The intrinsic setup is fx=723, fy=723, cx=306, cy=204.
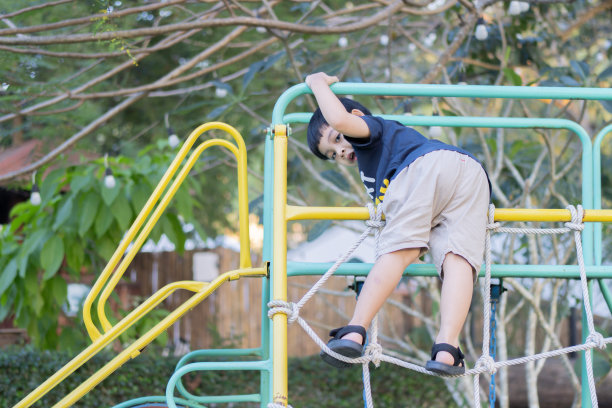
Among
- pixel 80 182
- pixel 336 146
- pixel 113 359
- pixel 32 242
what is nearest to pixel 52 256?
pixel 32 242

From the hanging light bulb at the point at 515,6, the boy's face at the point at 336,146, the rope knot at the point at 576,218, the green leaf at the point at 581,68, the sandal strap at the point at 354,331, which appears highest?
the hanging light bulb at the point at 515,6

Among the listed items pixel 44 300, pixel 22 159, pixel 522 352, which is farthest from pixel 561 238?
pixel 22 159

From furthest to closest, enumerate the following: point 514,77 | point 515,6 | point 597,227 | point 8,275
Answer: point 515,6 → point 8,275 → point 514,77 → point 597,227

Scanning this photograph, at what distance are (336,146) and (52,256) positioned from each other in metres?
2.35

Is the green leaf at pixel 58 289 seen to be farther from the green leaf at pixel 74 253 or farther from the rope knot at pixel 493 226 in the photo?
the rope knot at pixel 493 226

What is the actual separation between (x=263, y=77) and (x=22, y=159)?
1.85 metres

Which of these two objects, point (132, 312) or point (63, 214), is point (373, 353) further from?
point (63, 214)

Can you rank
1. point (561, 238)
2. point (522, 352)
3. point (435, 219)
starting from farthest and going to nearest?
1. point (522, 352)
2. point (561, 238)
3. point (435, 219)

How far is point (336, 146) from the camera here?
85.8 inches

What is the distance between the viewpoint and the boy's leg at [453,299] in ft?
6.03

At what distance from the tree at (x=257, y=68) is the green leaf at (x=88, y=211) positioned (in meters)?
0.29

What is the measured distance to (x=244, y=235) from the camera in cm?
234

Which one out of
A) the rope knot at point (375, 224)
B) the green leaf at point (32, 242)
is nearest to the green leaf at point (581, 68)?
the rope knot at point (375, 224)

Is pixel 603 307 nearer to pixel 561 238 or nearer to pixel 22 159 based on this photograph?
pixel 561 238
